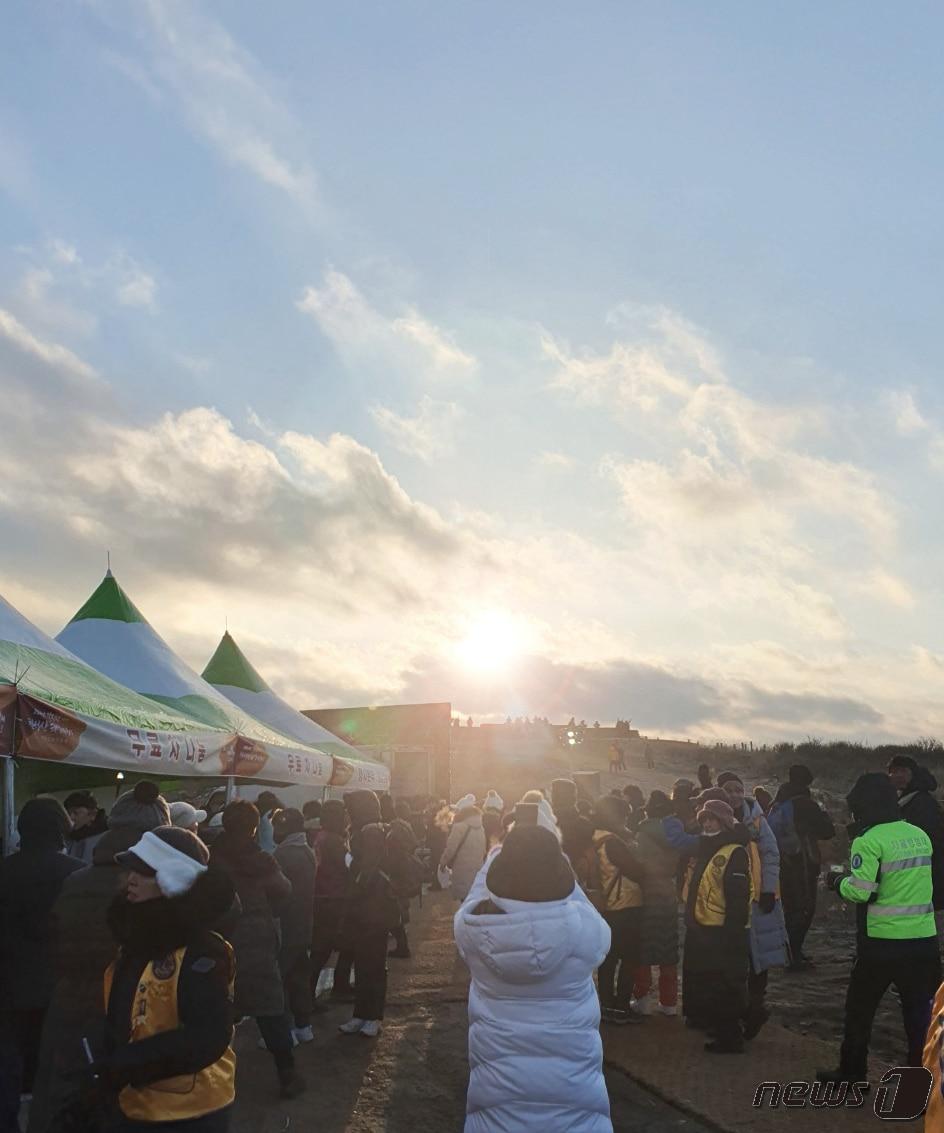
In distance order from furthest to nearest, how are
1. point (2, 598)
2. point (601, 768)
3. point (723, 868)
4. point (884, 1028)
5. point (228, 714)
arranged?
point (601, 768), point (228, 714), point (2, 598), point (884, 1028), point (723, 868)

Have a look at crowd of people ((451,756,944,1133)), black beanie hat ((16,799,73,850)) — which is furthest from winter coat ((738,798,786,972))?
black beanie hat ((16,799,73,850))

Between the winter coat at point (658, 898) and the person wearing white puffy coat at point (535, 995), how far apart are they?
202 inches

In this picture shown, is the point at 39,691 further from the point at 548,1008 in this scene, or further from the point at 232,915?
the point at 548,1008

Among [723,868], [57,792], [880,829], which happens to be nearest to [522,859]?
[880,829]

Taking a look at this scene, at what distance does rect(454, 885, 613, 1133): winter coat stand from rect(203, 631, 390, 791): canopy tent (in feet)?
50.1

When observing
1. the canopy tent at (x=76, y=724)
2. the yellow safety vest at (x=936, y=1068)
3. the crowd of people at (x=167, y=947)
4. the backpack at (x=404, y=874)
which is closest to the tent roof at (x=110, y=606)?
the canopy tent at (x=76, y=724)

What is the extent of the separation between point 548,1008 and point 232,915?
1275 millimetres

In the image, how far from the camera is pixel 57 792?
545 inches

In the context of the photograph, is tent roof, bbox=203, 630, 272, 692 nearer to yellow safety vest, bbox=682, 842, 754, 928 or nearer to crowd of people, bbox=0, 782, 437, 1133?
crowd of people, bbox=0, 782, 437, 1133

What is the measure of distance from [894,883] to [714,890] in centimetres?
190

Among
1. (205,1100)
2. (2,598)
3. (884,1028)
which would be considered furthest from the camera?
(2,598)

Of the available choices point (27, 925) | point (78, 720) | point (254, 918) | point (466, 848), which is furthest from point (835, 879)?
point (78, 720)

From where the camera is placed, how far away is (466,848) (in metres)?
11.7

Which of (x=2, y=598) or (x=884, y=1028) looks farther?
(x=2, y=598)
